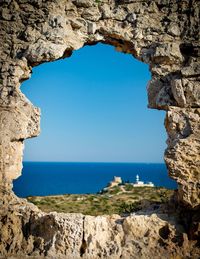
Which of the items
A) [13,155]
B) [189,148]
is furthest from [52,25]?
[189,148]

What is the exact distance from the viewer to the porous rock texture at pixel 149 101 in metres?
5.71

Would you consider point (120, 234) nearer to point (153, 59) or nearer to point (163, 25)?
point (153, 59)

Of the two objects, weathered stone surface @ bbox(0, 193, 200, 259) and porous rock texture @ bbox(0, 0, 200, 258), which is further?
porous rock texture @ bbox(0, 0, 200, 258)

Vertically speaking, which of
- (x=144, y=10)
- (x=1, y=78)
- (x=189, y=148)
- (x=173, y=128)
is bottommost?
(x=189, y=148)

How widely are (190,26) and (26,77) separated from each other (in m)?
3.23

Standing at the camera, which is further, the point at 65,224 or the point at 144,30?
the point at 144,30

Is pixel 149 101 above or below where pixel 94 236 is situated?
above

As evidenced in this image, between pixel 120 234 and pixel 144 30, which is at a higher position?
pixel 144 30

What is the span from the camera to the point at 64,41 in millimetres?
6523

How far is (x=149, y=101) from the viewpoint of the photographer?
645 cm

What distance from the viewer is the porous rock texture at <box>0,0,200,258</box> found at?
18.7 feet

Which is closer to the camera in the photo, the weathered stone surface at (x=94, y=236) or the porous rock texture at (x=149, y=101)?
the weathered stone surface at (x=94, y=236)

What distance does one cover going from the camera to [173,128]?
19.9ft

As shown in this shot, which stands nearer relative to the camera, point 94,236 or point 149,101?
point 94,236
